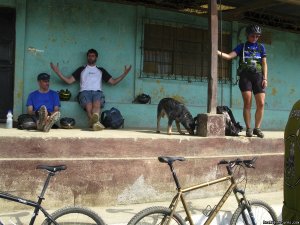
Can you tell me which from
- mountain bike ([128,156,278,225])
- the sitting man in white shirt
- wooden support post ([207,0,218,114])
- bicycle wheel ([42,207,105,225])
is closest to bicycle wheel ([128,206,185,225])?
mountain bike ([128,156,278,225])

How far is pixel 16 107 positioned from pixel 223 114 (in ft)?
12.1

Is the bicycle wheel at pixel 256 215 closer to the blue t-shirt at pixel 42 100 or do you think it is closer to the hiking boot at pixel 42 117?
the hiking boot at pixel 42 117

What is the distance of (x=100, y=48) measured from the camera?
7.76 m

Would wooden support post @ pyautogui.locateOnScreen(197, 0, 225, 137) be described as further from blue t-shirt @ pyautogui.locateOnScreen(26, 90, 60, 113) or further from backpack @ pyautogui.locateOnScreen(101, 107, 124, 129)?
blue t-shirt @ pyautogui.locateOnScreen(26, 90, 60, 113)

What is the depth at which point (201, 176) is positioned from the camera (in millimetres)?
5652

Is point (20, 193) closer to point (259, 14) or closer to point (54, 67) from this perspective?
point (54, 67)

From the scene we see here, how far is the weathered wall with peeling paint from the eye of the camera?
7246mm

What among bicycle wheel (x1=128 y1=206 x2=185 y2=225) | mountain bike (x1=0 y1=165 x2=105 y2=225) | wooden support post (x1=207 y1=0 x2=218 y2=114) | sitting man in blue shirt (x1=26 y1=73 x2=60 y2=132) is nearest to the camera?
mountain bike (x1=0 y1=165 x2=105 y2=225)

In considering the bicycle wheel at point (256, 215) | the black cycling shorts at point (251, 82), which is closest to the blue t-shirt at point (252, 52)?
the black cycling shorts at point (251, 82)

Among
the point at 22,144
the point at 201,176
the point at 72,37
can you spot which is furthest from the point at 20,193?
the point at 72,37

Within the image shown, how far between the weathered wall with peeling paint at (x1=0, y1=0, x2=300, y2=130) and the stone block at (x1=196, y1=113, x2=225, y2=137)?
2032mm

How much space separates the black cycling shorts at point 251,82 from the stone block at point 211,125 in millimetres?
657

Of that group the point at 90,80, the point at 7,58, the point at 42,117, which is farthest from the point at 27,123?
the point at 7,58

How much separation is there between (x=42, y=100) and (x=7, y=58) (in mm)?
1285
